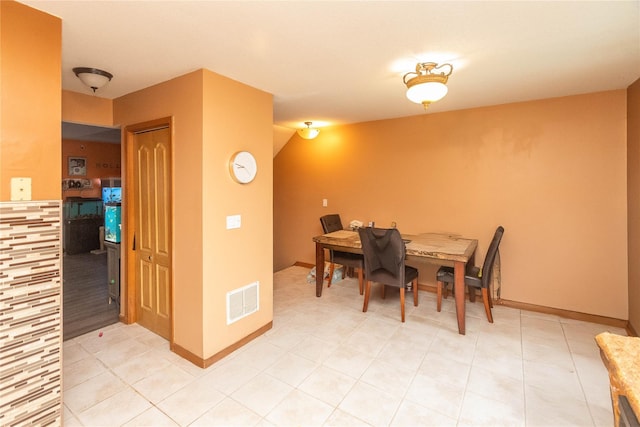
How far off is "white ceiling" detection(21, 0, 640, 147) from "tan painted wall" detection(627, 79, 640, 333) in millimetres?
244

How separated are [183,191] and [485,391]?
2772 millimetres

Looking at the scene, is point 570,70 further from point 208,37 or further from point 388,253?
point 208,37

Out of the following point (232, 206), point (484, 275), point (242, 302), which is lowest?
point (242, 302)

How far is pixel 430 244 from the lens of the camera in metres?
3.51

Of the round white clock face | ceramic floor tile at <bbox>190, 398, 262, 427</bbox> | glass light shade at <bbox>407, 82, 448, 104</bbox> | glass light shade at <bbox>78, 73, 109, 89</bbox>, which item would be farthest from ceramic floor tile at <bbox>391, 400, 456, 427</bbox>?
glass light shade at <bbox>78, 73, 109, 89</bbox>

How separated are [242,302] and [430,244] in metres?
2.17

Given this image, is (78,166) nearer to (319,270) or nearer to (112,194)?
(112,194)

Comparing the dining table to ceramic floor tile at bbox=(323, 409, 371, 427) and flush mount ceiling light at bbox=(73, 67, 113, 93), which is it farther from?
flush mount ceiling light at bbox=(73, 67, 113, 93)

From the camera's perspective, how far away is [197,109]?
242 centimetres

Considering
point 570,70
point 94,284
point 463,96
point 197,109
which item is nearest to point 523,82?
point 570,70

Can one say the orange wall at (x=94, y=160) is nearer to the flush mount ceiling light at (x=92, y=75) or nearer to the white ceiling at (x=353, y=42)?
the white ceiling at (x=353, y=42)

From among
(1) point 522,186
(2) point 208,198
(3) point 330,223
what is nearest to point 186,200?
(2) point 208,198

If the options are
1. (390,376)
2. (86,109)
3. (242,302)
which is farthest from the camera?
(86,109)

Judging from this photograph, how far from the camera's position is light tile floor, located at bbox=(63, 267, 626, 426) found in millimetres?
1933
